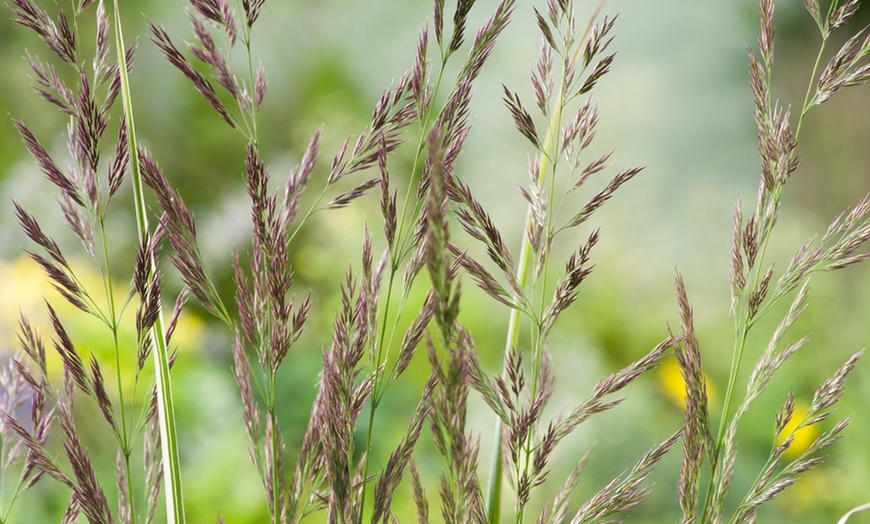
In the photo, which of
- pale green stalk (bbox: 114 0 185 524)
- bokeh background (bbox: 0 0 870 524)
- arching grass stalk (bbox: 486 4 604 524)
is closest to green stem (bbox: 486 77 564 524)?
arching grass stalk (bbox: 486 4 604 524)

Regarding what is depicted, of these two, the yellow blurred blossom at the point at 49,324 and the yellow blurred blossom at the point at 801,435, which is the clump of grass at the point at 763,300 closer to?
the yellow blurred blossom at the point at 49,324

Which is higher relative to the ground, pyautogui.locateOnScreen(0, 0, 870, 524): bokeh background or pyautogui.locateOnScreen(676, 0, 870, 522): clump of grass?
pyautogui.locateOnScreen(0, 0, 870, 524): bokeh background

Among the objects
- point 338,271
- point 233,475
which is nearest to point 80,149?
point 233,475

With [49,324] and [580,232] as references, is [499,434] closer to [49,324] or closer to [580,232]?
[49,324]

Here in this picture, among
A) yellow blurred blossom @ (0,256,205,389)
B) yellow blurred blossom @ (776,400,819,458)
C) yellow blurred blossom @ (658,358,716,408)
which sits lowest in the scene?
yellow blurred blossom @ (776,400,819,458)

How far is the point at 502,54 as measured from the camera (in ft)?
9.00

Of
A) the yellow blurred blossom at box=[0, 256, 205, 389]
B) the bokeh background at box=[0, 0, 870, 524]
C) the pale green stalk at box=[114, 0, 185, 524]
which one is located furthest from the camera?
the bokeh background at box=[0, 0, 870, 524]

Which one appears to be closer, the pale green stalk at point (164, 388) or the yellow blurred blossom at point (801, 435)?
the pale green stalk at point (164, 388)

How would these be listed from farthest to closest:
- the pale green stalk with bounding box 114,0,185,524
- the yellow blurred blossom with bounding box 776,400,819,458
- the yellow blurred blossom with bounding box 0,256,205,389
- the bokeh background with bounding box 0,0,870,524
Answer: the yellow blurred blossom with bounding box 776,400,819,458 → the bokeh background with bounding box 0,0,870,524 → the yellow blurred blossom with bounding box 0,256,205,389 → the pale green stalk with bounding box 114,0,185,524

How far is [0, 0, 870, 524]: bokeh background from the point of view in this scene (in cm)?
169

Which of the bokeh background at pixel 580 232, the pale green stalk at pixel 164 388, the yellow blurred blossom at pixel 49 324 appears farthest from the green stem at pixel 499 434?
the yellow blurred blossom at pixel 49 324

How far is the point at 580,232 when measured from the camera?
251 centimetres

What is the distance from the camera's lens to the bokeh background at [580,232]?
66.4 inches

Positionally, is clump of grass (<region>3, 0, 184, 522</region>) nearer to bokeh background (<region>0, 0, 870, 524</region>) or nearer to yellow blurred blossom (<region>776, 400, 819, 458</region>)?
bokeh background (<region>0, 0, 870, 524</region>)
